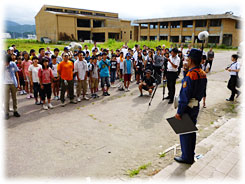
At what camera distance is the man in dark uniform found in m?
3.33

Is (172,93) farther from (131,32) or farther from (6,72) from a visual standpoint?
(131,32)

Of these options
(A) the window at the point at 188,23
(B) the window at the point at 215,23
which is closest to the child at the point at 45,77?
(B) the window at the point at 215,23

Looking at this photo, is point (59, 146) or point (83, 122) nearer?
point (59, 146)

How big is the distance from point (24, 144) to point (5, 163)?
0.72 metres

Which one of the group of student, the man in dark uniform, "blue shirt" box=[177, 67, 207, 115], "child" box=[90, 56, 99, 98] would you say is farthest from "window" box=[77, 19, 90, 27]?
"blue shirt" box=[177, 67, 207, 115]

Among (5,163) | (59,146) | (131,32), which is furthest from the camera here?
(131,32)

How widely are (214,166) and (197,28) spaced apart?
4560 cm

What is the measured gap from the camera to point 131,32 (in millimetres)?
53938

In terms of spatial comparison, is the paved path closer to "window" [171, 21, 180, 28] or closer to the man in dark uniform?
the man in dark uniform

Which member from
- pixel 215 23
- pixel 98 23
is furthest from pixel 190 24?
pixel 98 23

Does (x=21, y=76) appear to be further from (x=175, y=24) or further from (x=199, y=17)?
A: (x=175, y=24)

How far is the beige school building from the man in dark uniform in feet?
129

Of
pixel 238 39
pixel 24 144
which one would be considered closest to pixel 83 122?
pixel 24 144

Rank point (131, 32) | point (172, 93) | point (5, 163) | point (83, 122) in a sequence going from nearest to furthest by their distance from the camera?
1. point (5, 163)
2. point (83, 122)
3. point (172, 93)
4. point (131, 32)
